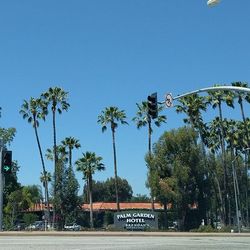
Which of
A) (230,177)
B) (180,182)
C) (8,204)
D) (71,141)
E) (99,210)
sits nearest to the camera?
(180,182)

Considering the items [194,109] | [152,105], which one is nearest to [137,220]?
[194,109]

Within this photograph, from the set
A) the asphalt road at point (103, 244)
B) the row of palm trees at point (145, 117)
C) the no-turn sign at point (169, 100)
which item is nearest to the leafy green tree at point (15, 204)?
the row of palm trees at point (145, 117)

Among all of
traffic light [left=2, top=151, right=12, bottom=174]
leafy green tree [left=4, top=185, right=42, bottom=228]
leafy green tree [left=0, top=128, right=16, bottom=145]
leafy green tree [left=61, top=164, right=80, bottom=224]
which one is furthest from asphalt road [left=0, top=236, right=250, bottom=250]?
leafy green tree [left=0, top=128, right=16, bottom=145]

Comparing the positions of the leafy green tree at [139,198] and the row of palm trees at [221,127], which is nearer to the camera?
the row of palm trees at [221,127]

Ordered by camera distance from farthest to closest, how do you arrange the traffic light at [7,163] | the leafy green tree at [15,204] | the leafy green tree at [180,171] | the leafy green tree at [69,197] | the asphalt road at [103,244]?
the leafy green tree at [15,204] < the leafy green tree at [180,171] < the leafy green tree at [69,197] < the traffic light at [7,163] < the asphalt road at [103,244]

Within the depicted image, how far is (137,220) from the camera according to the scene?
58.3 m

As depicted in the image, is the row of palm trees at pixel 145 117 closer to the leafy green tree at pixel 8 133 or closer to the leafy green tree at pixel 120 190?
the leafy green tree at pixel 8 133

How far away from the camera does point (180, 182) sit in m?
65.8

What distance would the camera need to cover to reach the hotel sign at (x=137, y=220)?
58.2 metres

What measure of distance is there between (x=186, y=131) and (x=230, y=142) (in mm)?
17437

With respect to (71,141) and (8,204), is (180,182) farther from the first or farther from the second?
(8,204)

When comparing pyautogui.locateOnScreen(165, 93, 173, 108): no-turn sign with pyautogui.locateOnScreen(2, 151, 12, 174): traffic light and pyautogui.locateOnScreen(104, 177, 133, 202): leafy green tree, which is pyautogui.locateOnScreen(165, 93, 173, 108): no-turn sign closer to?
pyautogui.locateOnScreen(2, 151, 12, 174): traffic light

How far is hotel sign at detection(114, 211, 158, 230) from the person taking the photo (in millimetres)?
58250

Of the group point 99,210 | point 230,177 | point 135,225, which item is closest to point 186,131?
point 135,225
